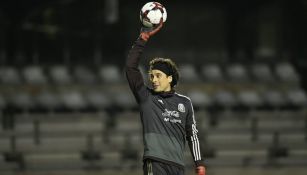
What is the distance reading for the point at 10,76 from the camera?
14.6 meters

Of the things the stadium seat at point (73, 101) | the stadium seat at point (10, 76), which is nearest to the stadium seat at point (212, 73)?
the stadium seat at point (73, 101)

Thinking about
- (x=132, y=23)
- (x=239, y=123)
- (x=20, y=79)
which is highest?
(x=132, y=23)

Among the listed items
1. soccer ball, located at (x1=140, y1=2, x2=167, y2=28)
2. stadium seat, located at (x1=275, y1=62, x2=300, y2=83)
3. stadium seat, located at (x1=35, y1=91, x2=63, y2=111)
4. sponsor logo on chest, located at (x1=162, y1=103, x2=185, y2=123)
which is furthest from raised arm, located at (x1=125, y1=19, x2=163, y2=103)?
stadium seat, located at (x1=275, y1=62, x2=300, y2=83)

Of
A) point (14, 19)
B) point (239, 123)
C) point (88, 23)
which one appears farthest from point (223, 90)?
point (14, 19)

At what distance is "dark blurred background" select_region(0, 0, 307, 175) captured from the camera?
38.8ft

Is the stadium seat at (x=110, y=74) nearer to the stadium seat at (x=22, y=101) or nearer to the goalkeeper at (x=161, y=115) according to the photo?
the stadium seat at (x=22, y=101)

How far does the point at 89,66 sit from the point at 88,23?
1.36m

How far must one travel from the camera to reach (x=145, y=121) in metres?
4.76

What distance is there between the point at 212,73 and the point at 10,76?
491cm

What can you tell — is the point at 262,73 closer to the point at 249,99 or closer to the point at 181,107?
the point at 249,99

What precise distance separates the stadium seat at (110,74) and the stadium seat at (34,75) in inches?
54.2

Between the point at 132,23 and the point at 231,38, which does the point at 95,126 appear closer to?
the point at 132,23

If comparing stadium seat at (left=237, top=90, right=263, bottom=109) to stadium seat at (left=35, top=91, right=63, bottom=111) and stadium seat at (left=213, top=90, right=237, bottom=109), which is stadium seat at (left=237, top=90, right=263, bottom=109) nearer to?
stadium seat at (left=213, top=90, right=237, bottom=109)

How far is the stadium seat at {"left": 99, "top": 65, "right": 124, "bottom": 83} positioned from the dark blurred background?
25mm
